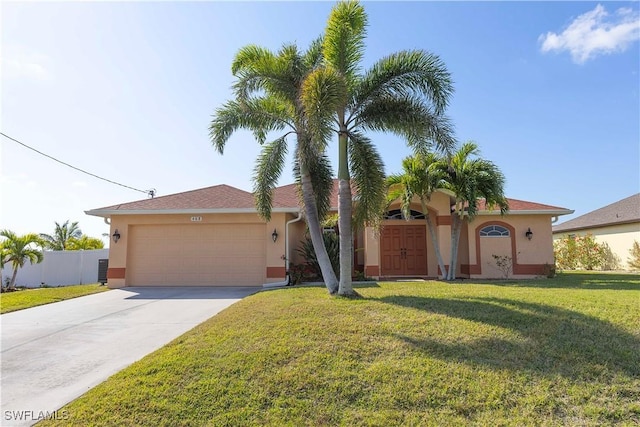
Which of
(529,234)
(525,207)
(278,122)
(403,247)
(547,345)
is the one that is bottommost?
(547,345)

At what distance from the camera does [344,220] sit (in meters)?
8.69

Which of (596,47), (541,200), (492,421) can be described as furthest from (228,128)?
(541,200)

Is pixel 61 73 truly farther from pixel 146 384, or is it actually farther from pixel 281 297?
pixel 146 384

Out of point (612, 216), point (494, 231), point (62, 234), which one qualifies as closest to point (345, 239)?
point (494, 231)

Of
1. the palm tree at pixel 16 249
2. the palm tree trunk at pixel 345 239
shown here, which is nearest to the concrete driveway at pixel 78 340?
the palm tree trunk at pixel 345 239

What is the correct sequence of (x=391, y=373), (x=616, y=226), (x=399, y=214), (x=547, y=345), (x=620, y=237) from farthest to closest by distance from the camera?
(x=616, y=226) < (x=620, y=237) < (x=399, y=214) < (x=547, y=345) < (x=391, y=373)

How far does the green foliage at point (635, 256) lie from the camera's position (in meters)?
18.5

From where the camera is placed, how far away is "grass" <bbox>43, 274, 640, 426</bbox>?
12.4 feet

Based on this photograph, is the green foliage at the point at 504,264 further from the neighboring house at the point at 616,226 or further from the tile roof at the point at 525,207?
the neighboring house at the point at 616,226

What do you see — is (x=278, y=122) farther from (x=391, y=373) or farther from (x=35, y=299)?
(x=35, y=299)

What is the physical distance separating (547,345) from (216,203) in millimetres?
12080

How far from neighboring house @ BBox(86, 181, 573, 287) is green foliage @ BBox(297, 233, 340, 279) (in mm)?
672

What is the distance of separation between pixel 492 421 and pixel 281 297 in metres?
6.43

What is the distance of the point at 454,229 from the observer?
13773mm
